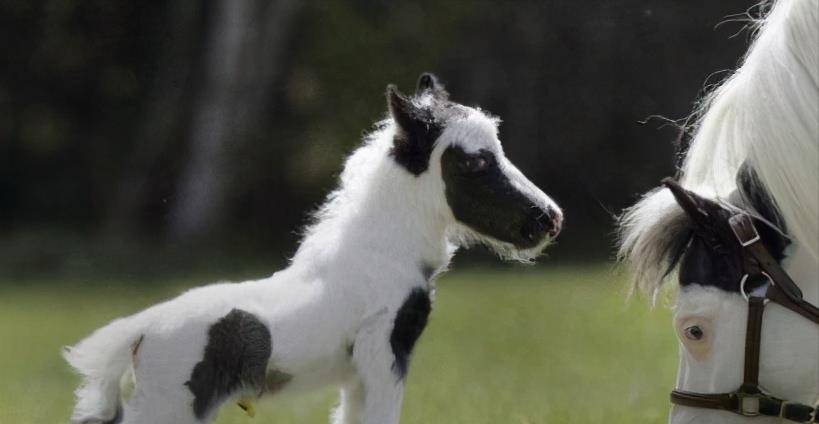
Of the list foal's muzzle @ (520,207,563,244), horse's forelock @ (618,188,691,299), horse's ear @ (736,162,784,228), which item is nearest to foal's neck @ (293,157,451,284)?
foal's muzzle @ (520,207,563,244)

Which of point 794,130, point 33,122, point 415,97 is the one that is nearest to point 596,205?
point 33,122

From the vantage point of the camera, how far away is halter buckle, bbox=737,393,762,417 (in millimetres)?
2738

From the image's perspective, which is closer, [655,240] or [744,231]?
[744,231]

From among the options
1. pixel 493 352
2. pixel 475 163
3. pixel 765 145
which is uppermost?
pixel 765 145

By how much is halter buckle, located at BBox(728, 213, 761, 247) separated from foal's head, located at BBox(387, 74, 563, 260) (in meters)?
0.79

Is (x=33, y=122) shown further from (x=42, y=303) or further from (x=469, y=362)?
(x=469, y=362)

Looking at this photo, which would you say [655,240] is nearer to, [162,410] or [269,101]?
[162,410]

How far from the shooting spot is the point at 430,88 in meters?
3.65

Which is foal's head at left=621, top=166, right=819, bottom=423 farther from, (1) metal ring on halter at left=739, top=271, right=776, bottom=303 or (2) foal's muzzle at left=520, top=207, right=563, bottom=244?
(2) foal's muzzle at left=520, top=207, right=563, bottom=244

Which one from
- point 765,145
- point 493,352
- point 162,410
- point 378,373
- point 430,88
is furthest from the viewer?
point 493,352

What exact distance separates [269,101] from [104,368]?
339 inches

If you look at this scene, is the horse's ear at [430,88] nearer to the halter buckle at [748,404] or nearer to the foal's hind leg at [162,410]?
the foal's hind leg at [162,410]

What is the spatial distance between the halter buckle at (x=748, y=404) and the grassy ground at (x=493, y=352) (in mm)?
1243

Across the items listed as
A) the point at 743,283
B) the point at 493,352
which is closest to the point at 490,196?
the point at 743,283
